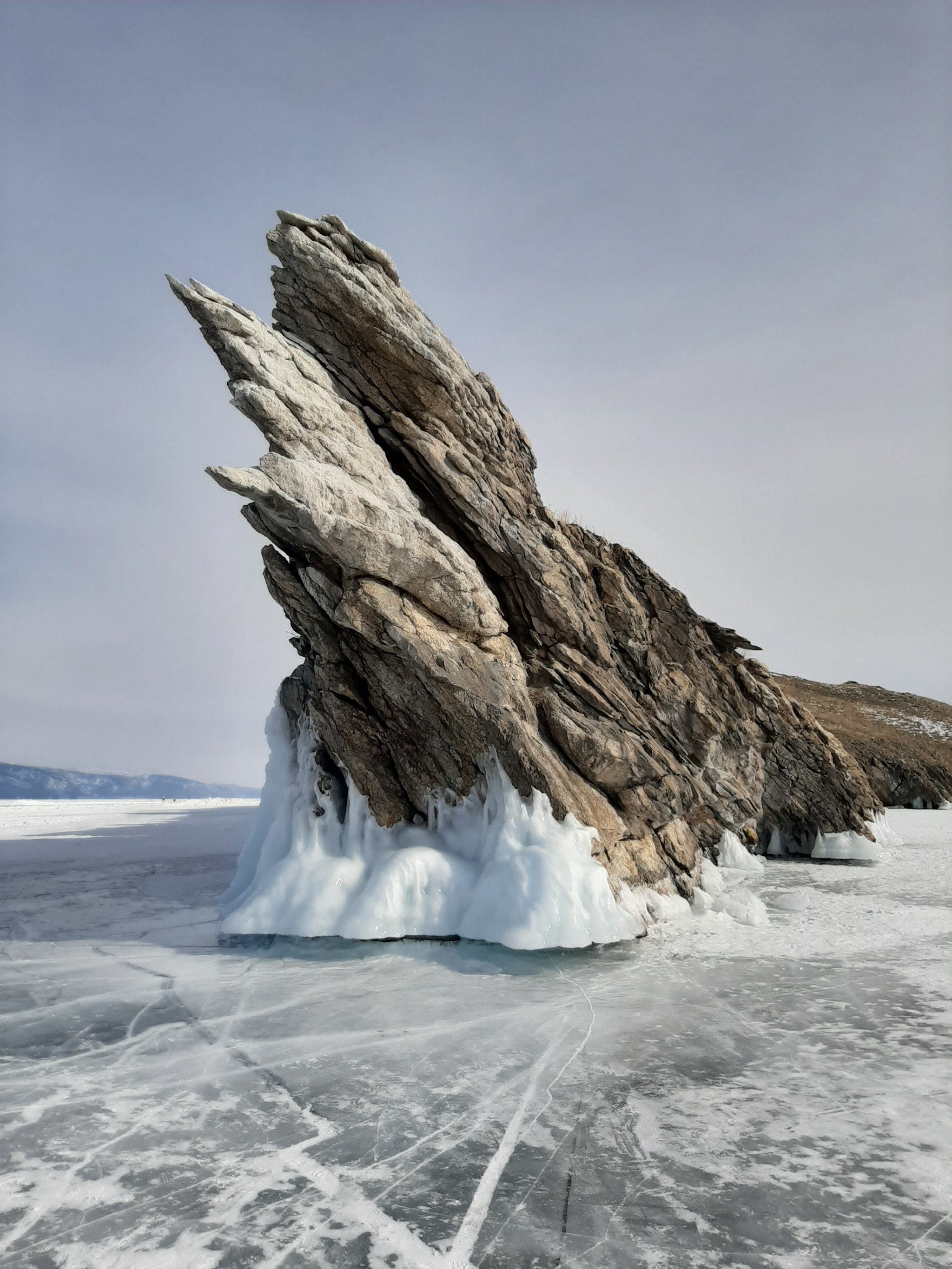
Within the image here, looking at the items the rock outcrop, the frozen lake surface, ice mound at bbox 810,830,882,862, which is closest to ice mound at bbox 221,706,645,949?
the frozen lake surface

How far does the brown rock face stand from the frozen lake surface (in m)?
3.38

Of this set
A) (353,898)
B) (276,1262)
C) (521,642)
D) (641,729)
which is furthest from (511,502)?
(276,1262)

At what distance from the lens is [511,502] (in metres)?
16.3

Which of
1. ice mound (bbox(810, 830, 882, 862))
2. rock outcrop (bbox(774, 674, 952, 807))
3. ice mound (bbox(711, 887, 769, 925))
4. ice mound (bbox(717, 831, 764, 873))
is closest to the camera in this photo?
ice mound (bbox(711, 887, 769, 925))

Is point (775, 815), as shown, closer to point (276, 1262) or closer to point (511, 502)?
point (511, 502)

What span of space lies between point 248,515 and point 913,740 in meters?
39.7

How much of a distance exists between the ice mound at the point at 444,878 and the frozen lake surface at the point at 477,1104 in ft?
1.42

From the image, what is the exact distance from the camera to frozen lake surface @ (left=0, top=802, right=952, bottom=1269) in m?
4.29

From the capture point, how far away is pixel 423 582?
1319 cm

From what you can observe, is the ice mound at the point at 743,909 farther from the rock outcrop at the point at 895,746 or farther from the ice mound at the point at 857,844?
the rock outcrop at the point at 895,746

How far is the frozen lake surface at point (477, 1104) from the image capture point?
14.1ft

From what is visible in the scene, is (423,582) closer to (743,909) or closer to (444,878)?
(444,878)

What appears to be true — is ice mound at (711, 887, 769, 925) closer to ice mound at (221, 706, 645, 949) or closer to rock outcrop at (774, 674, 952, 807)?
ice mound at (221, 706, 645, 949)

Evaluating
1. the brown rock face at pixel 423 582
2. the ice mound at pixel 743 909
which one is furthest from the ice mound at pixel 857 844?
the ice mound at pixel 743 909
